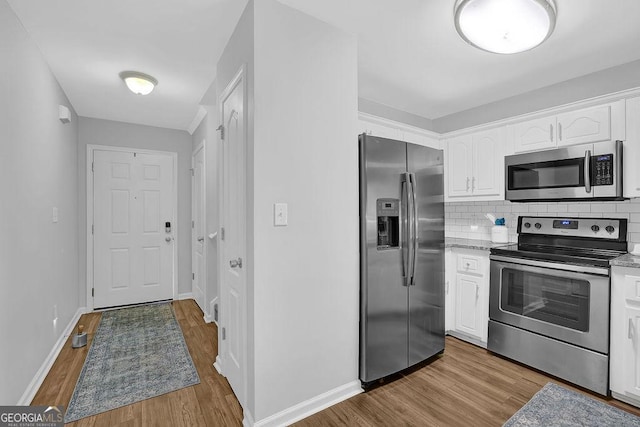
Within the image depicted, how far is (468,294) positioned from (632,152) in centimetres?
166

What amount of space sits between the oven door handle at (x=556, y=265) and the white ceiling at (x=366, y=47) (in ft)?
5.32

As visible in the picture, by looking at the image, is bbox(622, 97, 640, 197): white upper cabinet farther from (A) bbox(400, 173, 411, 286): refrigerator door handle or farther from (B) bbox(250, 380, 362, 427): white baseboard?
(B) bbox(250, 380, 362, 427): white baseboard

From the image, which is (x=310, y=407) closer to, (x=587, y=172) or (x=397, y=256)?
(x=397, y=256)

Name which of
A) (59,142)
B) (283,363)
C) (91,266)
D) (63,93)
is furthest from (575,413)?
(91,266)

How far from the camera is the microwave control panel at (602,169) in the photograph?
2355mm

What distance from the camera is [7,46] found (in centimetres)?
181

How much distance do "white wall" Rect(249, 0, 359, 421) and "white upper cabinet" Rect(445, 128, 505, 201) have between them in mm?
1817

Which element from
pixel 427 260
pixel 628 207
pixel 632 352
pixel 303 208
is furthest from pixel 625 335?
pixel 303 208

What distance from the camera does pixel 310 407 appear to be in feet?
6.32

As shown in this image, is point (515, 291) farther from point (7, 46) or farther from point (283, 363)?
point (7, 46)

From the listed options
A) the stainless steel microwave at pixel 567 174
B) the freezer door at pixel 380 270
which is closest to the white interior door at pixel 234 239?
the freezer door at pixel 380 270

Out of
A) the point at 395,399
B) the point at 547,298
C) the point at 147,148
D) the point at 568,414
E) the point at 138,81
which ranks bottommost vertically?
the point at 395,399

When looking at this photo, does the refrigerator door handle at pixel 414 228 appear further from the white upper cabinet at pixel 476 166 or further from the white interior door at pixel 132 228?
the white interior door at pixel 132 228

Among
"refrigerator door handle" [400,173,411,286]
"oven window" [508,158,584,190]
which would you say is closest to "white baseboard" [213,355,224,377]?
"refrigerator door handle" [400,173,411,286]
